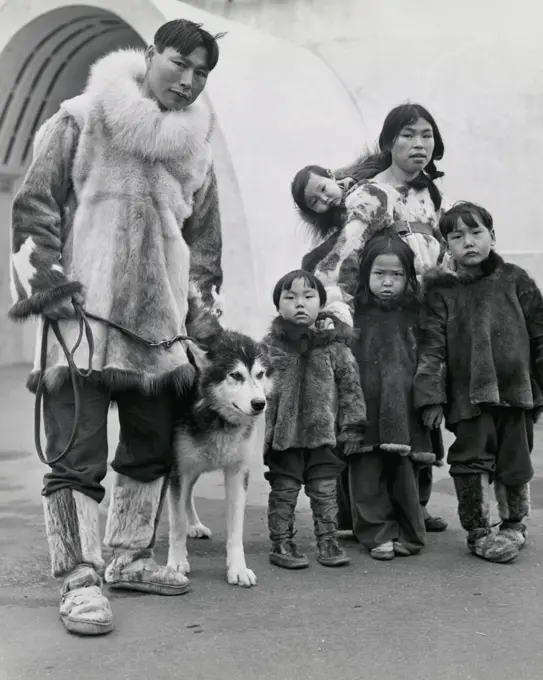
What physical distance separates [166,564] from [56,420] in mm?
980

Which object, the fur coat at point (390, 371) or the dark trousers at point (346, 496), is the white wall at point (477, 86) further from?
the fur coat at point (390, 371)

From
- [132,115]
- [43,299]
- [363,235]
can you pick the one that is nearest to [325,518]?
[363,235]

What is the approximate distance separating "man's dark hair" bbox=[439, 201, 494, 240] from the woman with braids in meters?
0.28

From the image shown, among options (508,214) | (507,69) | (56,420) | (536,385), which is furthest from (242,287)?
(56,420)

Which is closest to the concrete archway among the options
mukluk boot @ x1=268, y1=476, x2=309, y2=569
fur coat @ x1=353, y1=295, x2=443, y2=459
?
fur coat @ x1=353, y1=295, x2=443, y2=459

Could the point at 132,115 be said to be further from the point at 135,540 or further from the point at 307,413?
the point at 135,540

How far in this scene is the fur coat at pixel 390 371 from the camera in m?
4.09

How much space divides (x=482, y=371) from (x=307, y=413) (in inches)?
30.0

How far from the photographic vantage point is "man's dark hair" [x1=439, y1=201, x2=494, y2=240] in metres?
4.05

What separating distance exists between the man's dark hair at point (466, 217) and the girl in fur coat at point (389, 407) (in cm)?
21

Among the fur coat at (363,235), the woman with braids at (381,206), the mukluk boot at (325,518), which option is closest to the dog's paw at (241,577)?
the mukluk boot at (325,518)

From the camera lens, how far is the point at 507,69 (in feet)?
29.7

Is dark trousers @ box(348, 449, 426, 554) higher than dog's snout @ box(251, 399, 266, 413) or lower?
lower

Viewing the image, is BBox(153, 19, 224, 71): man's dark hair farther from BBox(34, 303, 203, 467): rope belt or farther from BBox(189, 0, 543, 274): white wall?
BBox(189, 0, 543, 274): white wall
